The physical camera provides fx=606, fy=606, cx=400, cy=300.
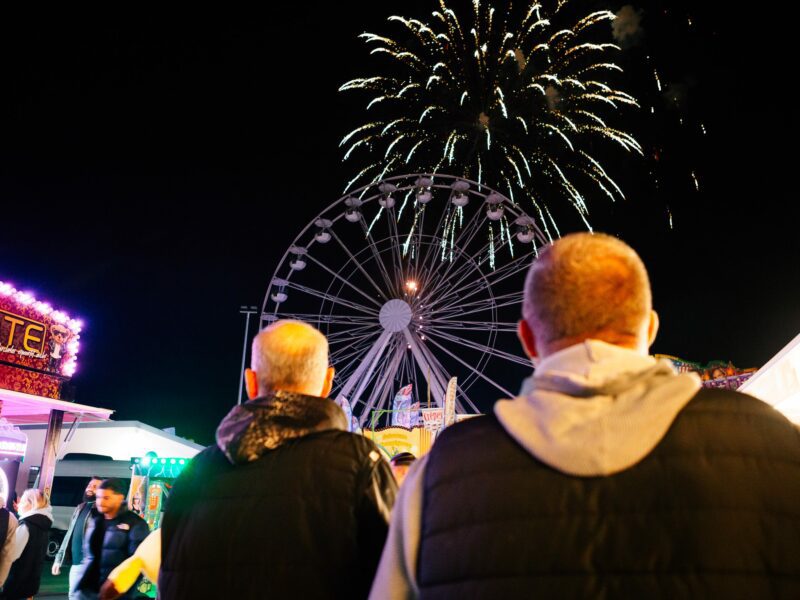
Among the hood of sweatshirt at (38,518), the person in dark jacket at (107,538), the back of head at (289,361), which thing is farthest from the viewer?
the hood of sweatshirt at (38,518)

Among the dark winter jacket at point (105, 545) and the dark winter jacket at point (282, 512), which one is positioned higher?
the dark winter jacket at point (282, 512)

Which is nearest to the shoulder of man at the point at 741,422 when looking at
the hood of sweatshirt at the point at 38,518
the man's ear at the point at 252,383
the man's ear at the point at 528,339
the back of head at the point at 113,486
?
the man's ear at the point at 528,339

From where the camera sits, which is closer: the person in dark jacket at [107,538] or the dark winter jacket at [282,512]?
the dark winter jacket at [282,512]

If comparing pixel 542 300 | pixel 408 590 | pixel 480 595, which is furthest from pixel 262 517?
pixel 542 300

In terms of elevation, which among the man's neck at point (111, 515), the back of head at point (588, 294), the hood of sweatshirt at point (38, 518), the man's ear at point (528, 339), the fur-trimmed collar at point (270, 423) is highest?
the back of head at point (588, 294)

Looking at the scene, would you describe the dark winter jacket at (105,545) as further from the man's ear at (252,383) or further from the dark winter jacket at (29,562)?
the man's ear at (252,383)

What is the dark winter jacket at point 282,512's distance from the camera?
1.96m

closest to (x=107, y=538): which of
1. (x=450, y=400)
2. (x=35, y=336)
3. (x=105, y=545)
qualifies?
(x=105, y=545)

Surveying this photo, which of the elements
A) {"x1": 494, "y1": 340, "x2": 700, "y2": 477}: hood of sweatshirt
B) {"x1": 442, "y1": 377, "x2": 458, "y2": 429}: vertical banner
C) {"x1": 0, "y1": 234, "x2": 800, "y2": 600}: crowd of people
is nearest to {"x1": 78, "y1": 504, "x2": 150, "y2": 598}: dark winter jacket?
{"x1": 0, "y1": 234, "x2": 800, "y2": 600}: crowd of people

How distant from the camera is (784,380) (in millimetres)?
5930

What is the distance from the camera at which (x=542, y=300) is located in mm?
1463

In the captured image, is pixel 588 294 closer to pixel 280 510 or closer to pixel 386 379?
pixel 280 510

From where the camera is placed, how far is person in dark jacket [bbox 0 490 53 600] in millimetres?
7113

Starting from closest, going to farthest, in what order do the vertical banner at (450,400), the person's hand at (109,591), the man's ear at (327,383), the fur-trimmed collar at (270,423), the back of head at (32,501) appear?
1. the fur-trimmed collar at (270,423)
2. the man's ear at (327,383)
3. the person's hand at (109,591)
4. the back of head at (32,501)
5. the vertical banner at (450,400)
